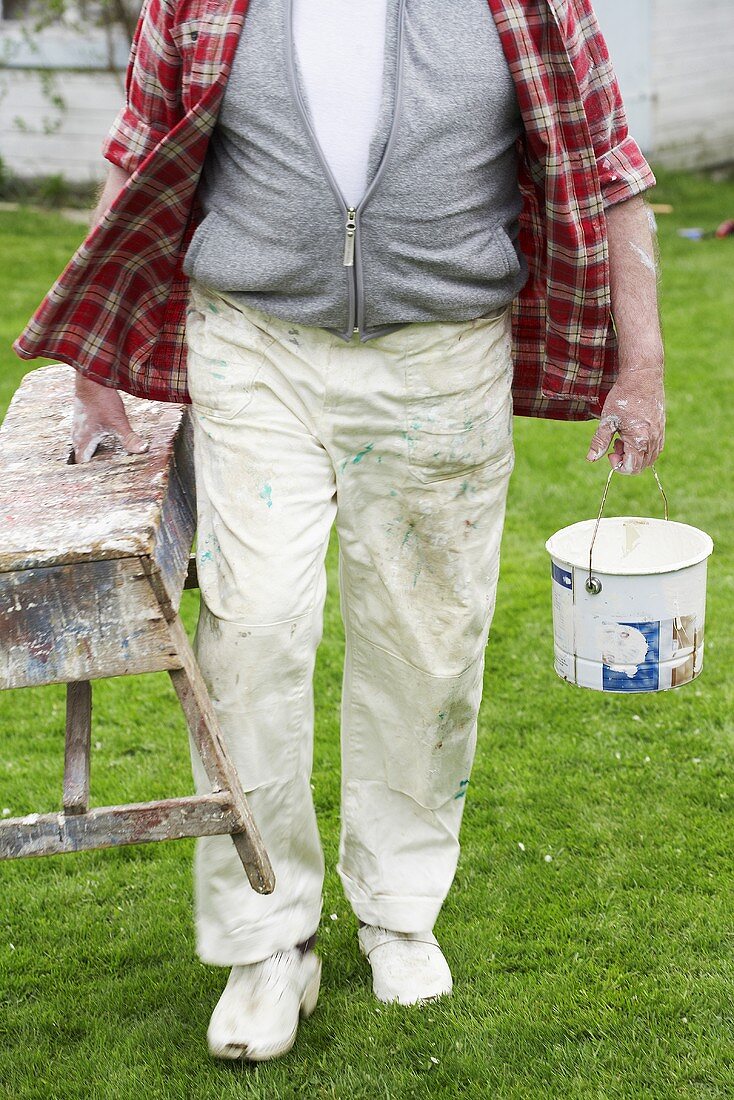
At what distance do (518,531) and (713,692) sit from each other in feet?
5.40

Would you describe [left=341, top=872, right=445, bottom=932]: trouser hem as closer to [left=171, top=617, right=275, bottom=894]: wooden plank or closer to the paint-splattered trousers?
the paint-splattered trousers

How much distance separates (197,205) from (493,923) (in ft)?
5.77

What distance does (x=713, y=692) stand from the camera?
14.5 feet

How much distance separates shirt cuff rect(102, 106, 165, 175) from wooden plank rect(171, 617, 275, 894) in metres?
0.88

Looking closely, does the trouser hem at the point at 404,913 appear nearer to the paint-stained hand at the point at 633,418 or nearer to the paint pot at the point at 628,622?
the paint pot at the point at 628,622

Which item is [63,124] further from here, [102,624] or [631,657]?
[102,624]

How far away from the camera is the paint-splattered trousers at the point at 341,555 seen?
2.59 m

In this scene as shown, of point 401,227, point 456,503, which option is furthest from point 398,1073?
point 401,227

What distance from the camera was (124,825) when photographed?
2418 mm

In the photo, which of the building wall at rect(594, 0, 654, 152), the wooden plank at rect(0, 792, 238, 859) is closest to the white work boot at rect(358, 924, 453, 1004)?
the wooden plank at rect(0, 792, 238, 859)

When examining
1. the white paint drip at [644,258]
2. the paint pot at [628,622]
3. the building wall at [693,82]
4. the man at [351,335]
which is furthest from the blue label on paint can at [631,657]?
the building wall at [693,82]

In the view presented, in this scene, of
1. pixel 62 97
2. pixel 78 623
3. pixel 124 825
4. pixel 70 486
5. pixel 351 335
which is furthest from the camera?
pixel 62 97

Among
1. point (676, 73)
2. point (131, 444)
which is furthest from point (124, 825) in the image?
point (676, 73)

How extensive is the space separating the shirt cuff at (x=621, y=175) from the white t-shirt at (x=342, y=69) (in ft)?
1.52
